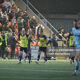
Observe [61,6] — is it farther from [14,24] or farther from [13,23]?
[13,23]

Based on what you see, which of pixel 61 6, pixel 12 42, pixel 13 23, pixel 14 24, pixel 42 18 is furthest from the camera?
pixel 61 6

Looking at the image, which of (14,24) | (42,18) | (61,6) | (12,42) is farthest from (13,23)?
(61,6)

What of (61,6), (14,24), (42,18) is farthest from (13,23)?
(61,6)

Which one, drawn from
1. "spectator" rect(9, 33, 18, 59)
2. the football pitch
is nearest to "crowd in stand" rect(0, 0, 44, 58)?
"spectator" rect(9, 33, 18, 59)

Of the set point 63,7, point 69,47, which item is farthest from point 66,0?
point 69,47

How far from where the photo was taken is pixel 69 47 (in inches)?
999

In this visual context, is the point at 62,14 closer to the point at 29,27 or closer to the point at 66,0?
the point at 66,0

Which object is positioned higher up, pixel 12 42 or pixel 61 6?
pixel 61 6

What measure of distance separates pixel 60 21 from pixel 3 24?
38.5ft

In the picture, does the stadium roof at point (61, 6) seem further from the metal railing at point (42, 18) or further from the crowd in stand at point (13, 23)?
the crowd in stand at point (13, 23)

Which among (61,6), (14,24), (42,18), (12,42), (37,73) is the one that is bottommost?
(37,73)

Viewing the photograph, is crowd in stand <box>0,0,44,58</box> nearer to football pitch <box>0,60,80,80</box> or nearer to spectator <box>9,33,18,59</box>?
spectator <box>9,33,18,59</box>

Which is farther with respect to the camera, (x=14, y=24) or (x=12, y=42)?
(x=14, y=24)

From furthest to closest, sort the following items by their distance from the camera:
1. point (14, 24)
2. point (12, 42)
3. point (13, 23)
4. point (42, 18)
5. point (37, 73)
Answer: point (42, 18), point (14, 24), point (13, 23), point (12, 42), point (37, 73)
